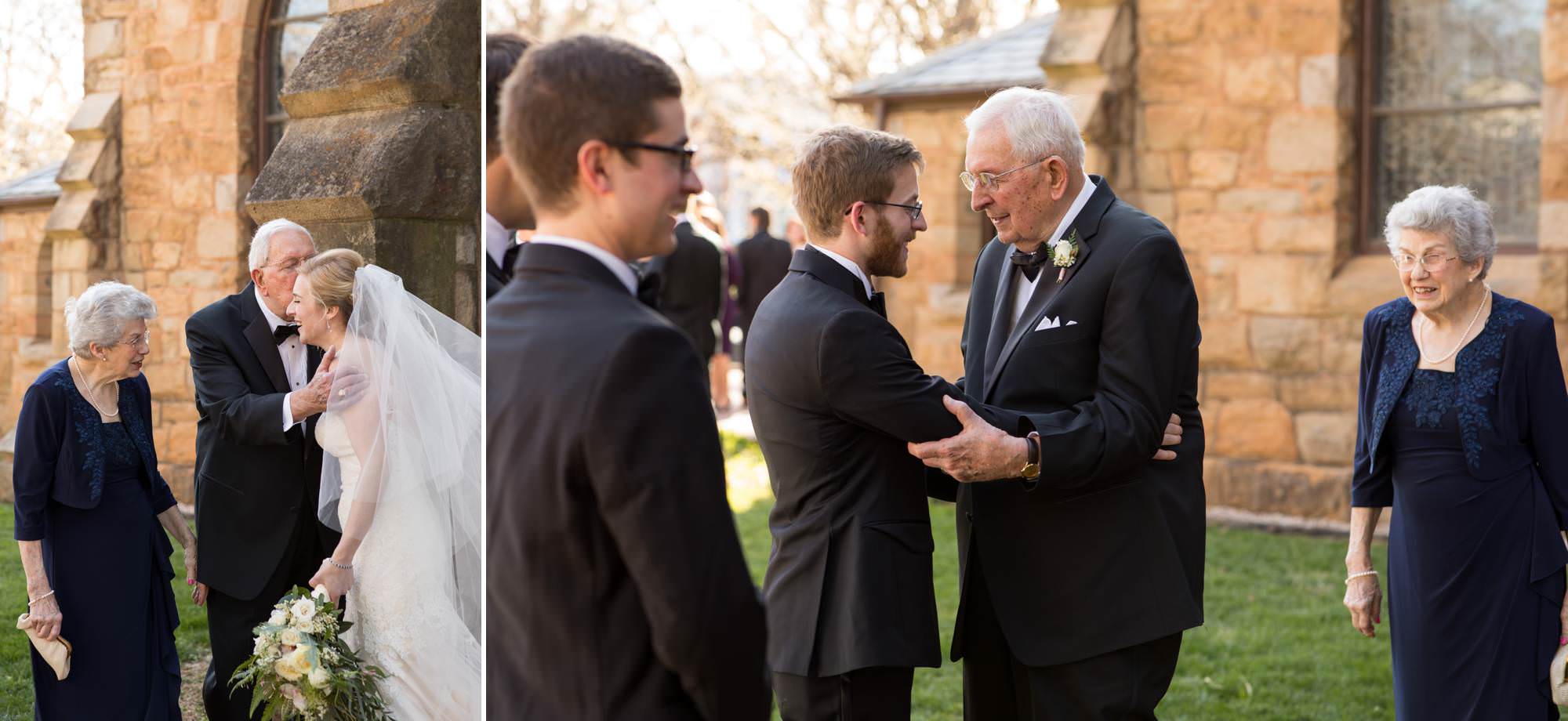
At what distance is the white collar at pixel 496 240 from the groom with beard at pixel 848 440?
24.3 inches

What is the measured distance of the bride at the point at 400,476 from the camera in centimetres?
284

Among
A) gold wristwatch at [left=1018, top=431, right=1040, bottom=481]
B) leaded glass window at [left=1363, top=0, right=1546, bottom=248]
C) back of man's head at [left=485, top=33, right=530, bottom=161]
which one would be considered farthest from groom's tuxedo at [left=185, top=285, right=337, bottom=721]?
leaded glass window at [left=1363, top=0, right=1546, bottom=248]

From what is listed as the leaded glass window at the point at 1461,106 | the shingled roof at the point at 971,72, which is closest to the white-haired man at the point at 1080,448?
the leaded glass window at the point at 1461,106

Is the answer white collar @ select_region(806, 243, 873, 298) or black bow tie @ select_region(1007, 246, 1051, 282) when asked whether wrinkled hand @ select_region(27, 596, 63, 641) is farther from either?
black bow tie @ select_region(1007, 246, 1051, 282)

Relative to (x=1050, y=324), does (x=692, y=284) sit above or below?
above

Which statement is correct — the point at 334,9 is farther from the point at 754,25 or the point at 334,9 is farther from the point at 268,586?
the point at 754,25

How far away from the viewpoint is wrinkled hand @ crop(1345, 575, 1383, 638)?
4078mm

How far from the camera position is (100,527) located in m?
3.06

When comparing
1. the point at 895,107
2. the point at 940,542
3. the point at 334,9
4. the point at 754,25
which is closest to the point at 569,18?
the point at 754,25

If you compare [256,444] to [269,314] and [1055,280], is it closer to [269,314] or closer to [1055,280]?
[269,314]

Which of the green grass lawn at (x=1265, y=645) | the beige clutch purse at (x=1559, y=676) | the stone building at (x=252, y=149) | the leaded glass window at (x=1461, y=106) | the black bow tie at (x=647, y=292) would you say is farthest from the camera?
the leaded glass window at (x=1461, y=106)

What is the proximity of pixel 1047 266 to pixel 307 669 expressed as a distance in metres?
1.74

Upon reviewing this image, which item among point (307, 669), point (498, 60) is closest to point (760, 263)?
point (307, 669)

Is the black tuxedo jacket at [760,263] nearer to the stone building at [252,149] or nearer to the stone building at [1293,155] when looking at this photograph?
the stone building at [1293,155]
